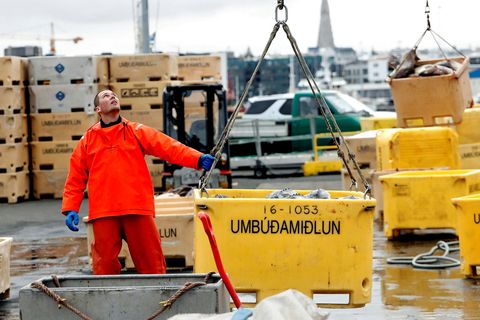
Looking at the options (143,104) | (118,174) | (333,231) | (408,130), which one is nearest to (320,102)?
(333,231)

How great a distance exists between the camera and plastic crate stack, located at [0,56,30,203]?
74.7ft

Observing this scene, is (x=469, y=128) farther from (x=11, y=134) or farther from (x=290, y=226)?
(x=290, y=226)

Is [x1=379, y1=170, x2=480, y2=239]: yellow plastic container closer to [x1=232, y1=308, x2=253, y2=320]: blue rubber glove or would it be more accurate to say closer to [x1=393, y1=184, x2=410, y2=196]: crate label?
[x1=393, y1=184, x2=410, y2=196]: crate label

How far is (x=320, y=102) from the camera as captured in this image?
30.6 ft

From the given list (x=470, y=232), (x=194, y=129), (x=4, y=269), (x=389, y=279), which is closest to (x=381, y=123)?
(x=194, y=129)

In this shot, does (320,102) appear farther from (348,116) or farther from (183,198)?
(348,116)

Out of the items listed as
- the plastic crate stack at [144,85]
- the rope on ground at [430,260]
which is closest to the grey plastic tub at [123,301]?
the rope on ground at [430,260]

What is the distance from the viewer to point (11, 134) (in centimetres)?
2297

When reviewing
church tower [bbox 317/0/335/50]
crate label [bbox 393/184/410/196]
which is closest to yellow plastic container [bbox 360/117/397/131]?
crate label [bbox 393/184/410/196]

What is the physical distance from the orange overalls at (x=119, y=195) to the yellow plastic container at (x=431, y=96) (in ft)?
26.1

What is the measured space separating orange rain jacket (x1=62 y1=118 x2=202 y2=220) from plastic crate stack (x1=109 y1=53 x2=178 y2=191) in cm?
1364

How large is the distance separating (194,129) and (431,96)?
5.72 m

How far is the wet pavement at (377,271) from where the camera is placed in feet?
33.6

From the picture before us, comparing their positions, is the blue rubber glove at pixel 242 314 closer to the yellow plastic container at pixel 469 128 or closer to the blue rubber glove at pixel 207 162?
the blue rubber glove at pixel 207 162
